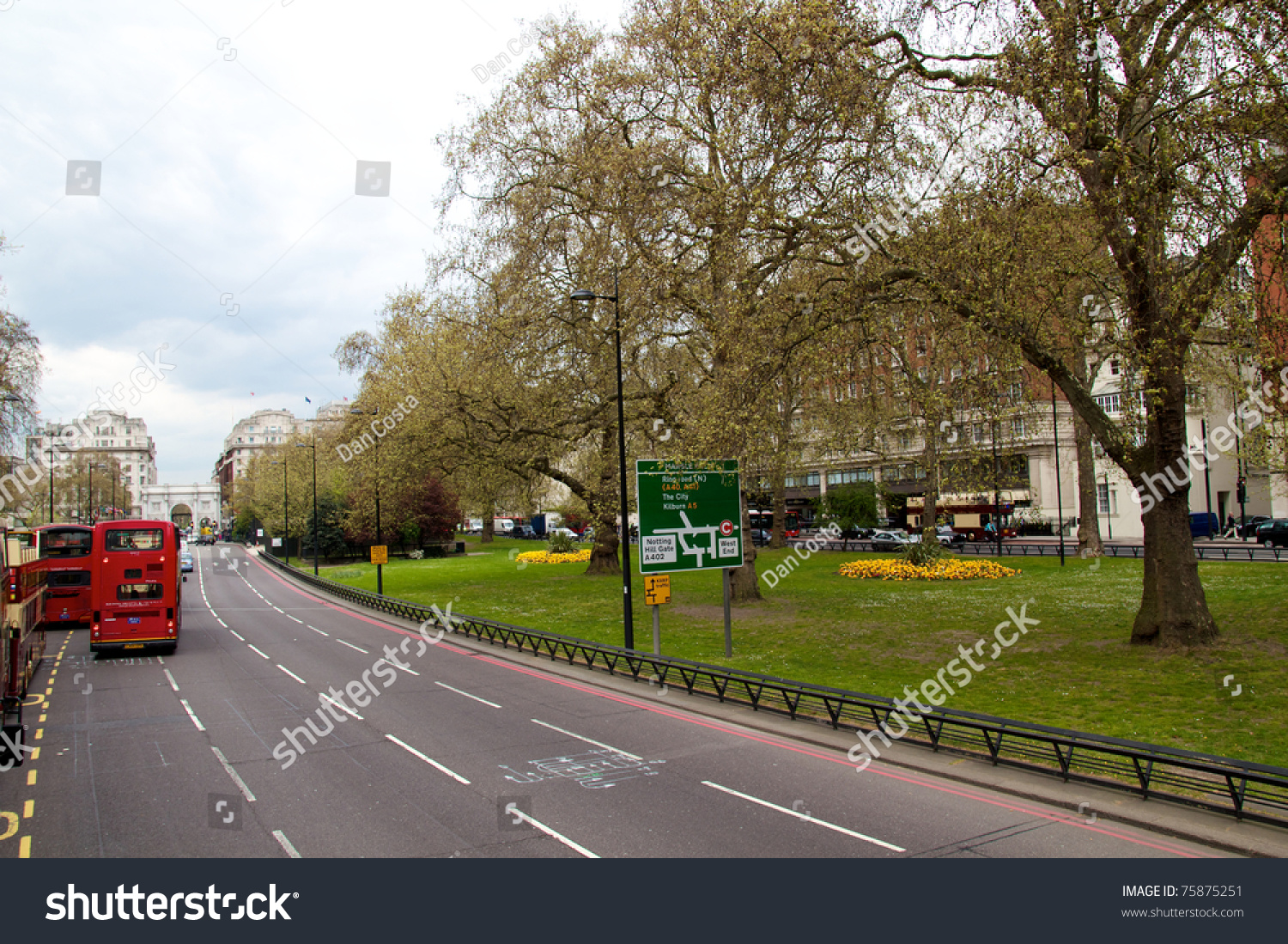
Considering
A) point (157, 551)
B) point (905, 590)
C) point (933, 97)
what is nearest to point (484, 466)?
point (157, 551)

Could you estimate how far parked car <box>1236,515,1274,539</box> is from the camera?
48688mm

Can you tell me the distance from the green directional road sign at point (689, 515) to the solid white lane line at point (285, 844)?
9.81 metres

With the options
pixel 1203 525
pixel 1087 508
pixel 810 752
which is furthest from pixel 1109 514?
pixel 810 752

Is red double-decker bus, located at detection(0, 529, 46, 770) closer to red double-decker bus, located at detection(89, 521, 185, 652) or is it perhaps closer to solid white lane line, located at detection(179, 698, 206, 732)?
red double-decker bus, located at detection(89, 521, 185, 652)

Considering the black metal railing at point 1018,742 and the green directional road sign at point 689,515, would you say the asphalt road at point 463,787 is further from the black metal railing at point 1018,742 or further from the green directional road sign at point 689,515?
the green directional road sign at point 689,515

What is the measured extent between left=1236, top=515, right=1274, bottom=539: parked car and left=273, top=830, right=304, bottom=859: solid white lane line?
56573mm

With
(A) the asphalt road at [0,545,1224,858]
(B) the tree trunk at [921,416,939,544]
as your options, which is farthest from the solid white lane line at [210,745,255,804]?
(B) the tree trunk at [921,416,939,544]

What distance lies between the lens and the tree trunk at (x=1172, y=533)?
15.4 meters

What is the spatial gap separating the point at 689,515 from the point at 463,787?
936 centimetres

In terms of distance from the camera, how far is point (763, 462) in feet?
79.6

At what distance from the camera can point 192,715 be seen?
14.8 m

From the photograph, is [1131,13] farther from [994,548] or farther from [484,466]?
[994,548]

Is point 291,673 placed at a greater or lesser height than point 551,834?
lesser

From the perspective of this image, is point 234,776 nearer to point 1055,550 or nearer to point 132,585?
point 132,585
